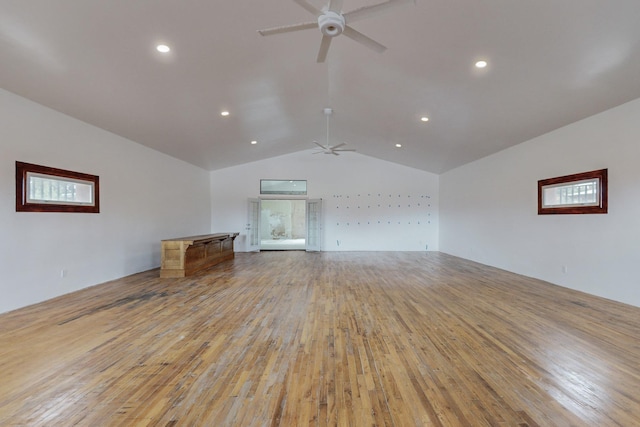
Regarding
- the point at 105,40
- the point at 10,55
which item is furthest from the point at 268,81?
the point at 10,55

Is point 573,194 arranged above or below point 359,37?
below

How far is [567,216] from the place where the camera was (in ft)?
16.6

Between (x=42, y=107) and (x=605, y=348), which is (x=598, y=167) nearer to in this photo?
(x=605, y=348)

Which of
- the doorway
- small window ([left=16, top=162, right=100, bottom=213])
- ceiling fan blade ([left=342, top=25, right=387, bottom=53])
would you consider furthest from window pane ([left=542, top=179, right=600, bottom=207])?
the doorway

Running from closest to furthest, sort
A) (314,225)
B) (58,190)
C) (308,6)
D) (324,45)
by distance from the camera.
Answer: (308,6), (324,45), (58,190), (314,225)

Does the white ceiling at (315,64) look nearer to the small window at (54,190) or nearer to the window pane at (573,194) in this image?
the small window at (54,190)

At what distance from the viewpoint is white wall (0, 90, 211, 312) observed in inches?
150

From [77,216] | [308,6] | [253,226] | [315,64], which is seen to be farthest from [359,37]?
[253,226]

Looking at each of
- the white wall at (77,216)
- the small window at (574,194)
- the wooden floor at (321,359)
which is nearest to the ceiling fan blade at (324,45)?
the wooden floor at (321,359)

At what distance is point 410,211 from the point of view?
1055 centimetres

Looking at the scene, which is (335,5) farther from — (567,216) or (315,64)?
(567,216)

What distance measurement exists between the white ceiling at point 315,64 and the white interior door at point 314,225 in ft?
14.7

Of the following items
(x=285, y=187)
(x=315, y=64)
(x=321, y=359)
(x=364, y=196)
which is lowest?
(x=321, y=359)

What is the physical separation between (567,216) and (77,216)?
325 inches
